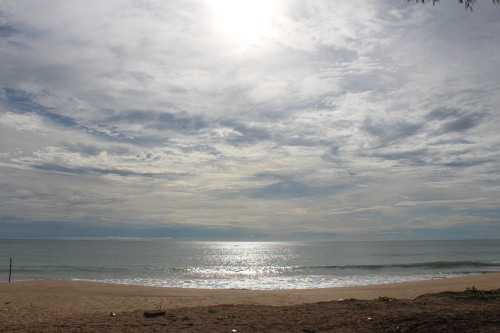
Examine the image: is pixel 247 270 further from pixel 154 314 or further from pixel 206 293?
pixel 154 314

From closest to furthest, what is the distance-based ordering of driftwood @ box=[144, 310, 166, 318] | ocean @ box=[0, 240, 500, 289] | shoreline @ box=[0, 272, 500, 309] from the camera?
1. driftwood @ box=[144, 310, 166, 318]
2. shoreline @ box=[0, 272, 500, 309]
3. ocean @ box=[0, 240, 500, 289]

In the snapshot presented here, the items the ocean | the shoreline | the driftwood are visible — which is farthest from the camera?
the ocean

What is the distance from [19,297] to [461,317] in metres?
20.4

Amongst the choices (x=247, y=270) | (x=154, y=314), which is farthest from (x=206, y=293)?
(x=247, y=270)

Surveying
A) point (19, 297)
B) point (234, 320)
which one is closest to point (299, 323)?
point (234, 320)

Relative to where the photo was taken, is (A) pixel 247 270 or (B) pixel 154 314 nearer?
(B) pixel 154 314

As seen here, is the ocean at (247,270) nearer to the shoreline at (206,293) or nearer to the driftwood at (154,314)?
the shoreline at (206,293)

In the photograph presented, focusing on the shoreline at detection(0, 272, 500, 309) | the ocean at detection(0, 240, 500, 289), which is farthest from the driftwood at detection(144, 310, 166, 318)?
the ocean at detection(0, 240, 500, 289)

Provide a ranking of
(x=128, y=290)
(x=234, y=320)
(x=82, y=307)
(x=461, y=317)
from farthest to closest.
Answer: (x=128, y=290)
(x=82, y=307)
(x=234, y=320)
(x=461, y=317)

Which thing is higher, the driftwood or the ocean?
the driftwood

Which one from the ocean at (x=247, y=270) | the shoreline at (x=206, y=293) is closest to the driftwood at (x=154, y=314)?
the shoreline at (x=206, y=293)

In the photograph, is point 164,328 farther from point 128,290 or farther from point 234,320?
point 128,290

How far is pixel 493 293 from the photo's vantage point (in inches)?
490

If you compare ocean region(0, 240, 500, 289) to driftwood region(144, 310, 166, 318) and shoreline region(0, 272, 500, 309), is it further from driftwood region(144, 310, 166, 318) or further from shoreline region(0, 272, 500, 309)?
driftwood region(144, 310, 166, 318)
